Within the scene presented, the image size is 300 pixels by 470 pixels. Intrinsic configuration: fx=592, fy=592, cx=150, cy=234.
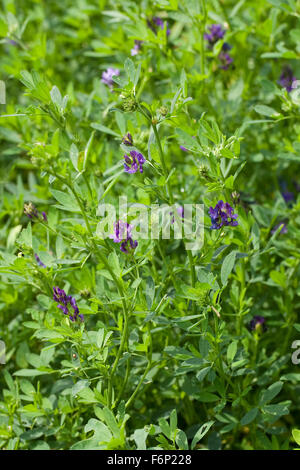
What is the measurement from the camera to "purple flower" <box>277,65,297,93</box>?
2.02 meters

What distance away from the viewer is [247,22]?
238 cm

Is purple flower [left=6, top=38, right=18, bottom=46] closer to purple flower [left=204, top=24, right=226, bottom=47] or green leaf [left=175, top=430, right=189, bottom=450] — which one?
purple flower [left=204, top=24, right=226, bottom=47]

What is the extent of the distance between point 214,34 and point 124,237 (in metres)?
1.01

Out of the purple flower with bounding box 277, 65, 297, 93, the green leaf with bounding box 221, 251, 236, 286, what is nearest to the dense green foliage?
the green leaf with bounding box 221, 251, 236, 286

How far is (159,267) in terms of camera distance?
6.59 feet

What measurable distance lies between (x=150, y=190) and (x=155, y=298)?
0.27 meters

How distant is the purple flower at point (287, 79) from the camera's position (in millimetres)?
2016

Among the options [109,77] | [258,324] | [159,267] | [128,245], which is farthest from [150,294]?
[109,77]

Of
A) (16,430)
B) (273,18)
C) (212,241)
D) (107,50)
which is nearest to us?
(212,241)

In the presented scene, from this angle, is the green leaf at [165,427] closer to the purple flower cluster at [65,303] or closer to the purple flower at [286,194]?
the purple flower cluster at [65,303]

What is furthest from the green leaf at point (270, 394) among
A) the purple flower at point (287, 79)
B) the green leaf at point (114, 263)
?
the purple flower at point (287, 79)
